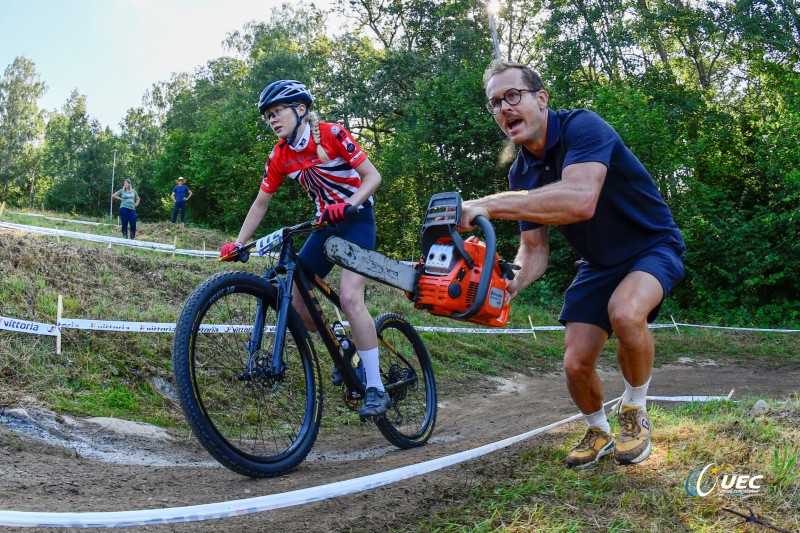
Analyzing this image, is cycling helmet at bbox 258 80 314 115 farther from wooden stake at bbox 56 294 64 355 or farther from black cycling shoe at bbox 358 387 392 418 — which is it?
wooden stake at bbox 56 294 64 355

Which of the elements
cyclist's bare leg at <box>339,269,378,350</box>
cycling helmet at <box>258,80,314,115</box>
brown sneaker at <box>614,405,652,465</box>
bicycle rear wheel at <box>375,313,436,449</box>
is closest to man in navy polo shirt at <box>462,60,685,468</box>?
brown sneaker at <box>614,405,652,465</box>

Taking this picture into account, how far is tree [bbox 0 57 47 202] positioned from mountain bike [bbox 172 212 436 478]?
66311 millimetres

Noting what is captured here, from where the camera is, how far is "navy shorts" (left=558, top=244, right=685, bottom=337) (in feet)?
11.2

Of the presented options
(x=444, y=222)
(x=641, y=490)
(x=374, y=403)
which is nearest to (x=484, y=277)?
(x=444, y=222)

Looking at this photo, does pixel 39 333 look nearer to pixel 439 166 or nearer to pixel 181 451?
pixel 181 451

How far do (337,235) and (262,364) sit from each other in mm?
1324

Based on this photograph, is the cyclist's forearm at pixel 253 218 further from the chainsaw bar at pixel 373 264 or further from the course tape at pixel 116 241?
the course tape at pixel 116 241

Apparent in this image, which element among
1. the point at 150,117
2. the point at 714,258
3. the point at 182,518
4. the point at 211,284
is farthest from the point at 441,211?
the point at 150,117

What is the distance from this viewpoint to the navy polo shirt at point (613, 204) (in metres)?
3.42

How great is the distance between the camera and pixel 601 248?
3.53m

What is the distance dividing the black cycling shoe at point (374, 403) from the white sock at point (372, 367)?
4 centimetres

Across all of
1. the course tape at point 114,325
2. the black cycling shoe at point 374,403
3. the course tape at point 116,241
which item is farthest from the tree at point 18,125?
the black cycling shoe at point 374,403

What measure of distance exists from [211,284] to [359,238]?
1453mm

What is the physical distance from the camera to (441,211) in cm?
292
